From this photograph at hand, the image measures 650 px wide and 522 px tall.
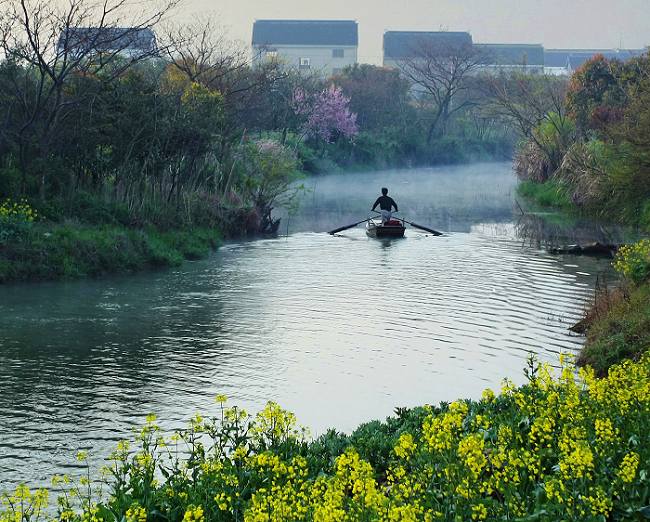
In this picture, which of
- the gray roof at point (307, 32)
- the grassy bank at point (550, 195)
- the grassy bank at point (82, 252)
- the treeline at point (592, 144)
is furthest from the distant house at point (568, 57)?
the grassy bank at point (82, 252)

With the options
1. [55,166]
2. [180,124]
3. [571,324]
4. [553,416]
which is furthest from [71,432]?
[180,124]

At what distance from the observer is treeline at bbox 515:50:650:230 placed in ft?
113

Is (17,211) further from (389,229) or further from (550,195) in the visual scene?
(550,195)

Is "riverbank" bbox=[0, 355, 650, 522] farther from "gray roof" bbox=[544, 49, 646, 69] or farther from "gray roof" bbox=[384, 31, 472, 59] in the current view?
"gray roof" bbox=[544, 49, 646, 69]

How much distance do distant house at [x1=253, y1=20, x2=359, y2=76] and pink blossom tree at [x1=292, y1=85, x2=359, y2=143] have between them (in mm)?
66058

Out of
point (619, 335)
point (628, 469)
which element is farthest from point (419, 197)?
point (628, 469)

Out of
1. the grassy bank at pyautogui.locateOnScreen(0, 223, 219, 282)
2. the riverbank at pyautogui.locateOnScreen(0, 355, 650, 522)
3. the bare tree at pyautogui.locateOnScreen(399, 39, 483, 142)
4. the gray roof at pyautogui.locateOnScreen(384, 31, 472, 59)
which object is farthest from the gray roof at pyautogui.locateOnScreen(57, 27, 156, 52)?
the gray roof at pyautogui.locateOnScreen(384, 31, 472, 59)

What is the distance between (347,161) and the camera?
80062mm

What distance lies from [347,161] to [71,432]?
67.3 meters

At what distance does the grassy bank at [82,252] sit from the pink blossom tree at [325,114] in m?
42.4

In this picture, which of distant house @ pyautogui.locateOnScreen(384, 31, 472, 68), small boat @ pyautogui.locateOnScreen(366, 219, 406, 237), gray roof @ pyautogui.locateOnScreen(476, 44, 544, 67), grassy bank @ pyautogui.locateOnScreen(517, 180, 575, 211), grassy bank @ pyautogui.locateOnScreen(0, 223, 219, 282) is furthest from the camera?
gray roof @ pyautogui.locateOnScreen(476, 44, 544, 67)

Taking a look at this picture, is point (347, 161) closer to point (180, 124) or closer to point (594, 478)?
point (180, 124)

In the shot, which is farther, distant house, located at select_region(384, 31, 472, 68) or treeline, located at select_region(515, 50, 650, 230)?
distant house, located at select_region(384, 31, 472, 68)

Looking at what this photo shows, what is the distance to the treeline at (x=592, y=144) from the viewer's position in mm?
34566
